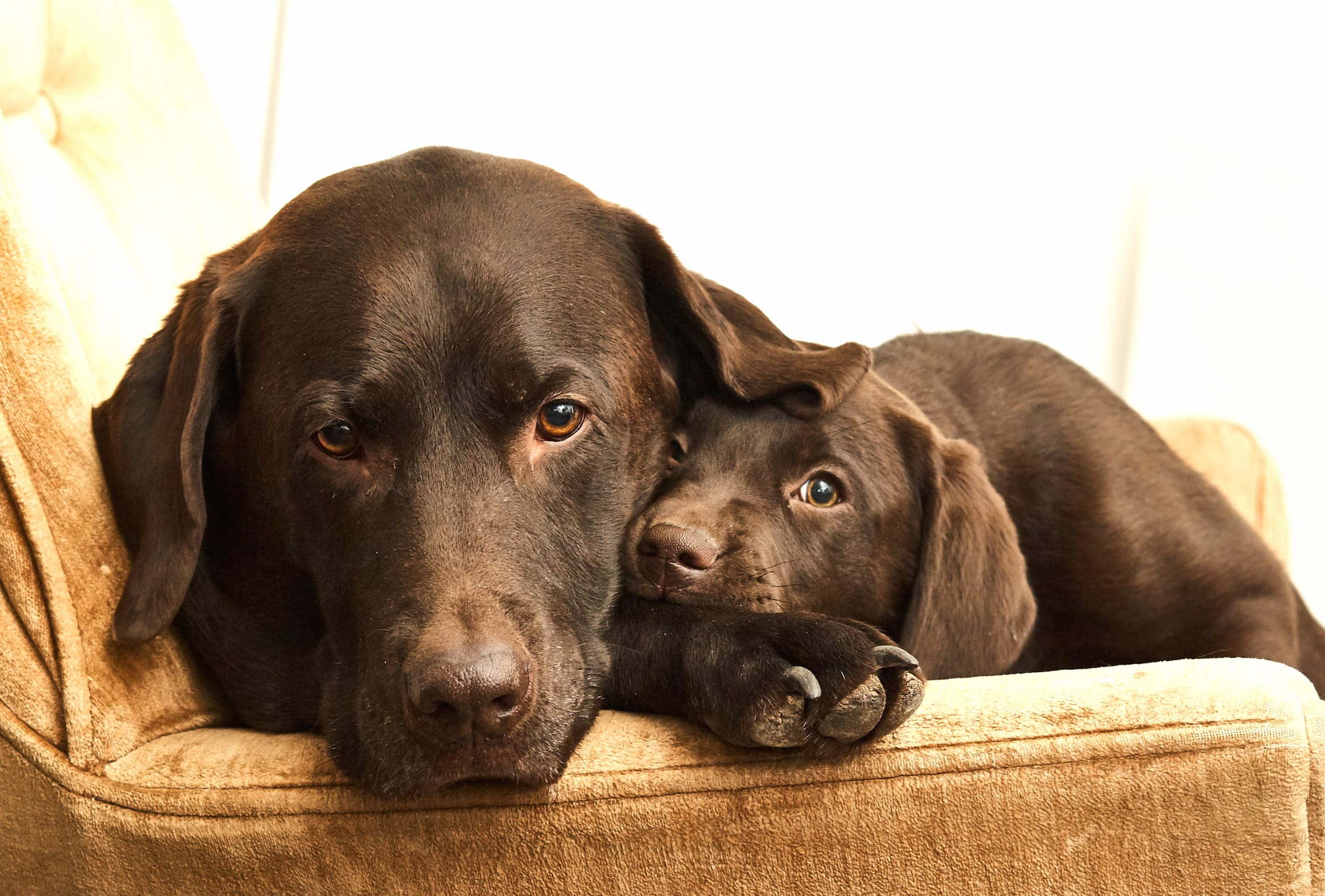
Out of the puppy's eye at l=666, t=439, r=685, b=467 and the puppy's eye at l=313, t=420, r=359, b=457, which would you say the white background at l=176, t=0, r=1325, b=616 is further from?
the puppy's eye at l=313, t=420, r=359, b=457

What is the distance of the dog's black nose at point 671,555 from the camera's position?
2.05 metres

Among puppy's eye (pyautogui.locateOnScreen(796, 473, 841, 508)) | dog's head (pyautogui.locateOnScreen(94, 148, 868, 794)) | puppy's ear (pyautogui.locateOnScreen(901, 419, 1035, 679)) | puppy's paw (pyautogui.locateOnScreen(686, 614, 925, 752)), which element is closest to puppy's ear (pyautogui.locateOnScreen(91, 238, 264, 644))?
dog's head (pyautogui.locateOnScreen(94, 148, 868, 794))

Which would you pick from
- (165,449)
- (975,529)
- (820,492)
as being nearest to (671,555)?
(820,492)

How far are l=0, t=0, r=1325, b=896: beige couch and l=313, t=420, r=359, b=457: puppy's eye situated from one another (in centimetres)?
37

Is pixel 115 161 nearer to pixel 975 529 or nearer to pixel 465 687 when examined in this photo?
pixel 465 687

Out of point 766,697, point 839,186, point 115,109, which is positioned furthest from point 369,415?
point 839,186

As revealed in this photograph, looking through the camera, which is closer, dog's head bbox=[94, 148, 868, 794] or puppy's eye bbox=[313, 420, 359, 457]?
dog's head bbox=[94, 148, 868, 794]

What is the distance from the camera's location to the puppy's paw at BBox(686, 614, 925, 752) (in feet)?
4.91

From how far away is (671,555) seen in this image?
2043mm

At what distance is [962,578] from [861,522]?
0.73 ft

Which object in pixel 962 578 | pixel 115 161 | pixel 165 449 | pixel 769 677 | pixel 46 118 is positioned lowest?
pixel 962 578

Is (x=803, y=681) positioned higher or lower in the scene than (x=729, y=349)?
lower

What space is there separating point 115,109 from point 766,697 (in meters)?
2.38

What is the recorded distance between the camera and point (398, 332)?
70.9 inches
